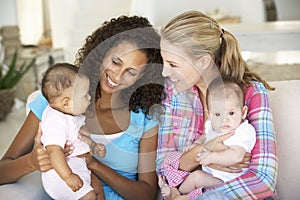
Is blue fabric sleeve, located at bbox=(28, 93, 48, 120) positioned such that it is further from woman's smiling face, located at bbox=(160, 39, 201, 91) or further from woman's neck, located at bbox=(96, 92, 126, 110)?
woman's smiling face, located at bbox=(160, 39, 201, 91)

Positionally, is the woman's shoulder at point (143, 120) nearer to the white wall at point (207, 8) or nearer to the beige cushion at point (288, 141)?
the beige cushion at point (288, 141)

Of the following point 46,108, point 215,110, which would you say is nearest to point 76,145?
point 46,108

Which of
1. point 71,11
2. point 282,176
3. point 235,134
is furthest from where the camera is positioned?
point 71,11

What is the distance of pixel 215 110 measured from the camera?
1387 millimetres

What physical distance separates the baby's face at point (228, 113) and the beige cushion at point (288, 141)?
208 millimetres

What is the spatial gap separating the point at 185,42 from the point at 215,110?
202 mm

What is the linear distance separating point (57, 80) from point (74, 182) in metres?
0.27

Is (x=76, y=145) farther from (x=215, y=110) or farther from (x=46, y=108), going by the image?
(x=215, y=110)

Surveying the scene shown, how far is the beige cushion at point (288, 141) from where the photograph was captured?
1.50 metres

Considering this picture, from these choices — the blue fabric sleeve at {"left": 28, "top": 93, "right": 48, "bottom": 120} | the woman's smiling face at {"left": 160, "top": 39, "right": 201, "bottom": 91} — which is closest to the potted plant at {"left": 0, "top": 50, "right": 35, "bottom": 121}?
the blue fabric sleeve at {"left": 28, "top": 93, "right": 48, "bottom": 120}

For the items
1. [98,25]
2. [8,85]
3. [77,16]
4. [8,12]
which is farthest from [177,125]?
[8,12]

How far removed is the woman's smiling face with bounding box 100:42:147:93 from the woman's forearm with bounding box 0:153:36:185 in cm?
31

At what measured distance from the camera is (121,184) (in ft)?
4.84

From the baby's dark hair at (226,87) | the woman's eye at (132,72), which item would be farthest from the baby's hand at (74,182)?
the baby's dark hair at (226,87)
